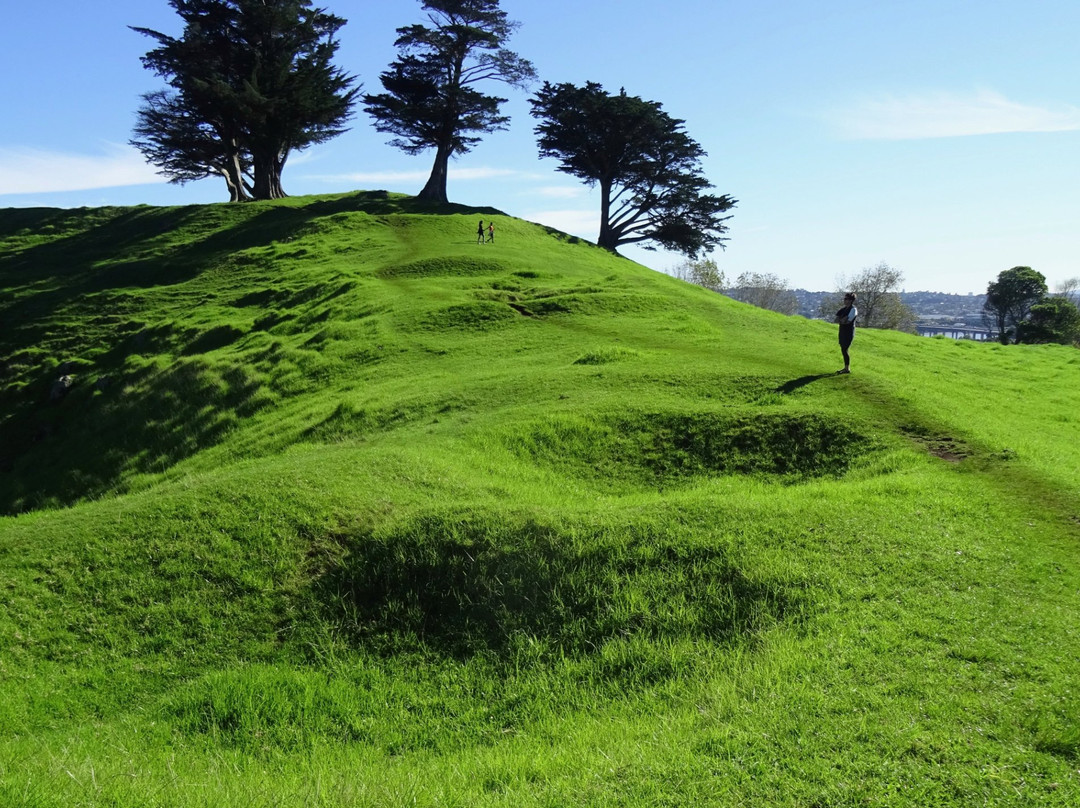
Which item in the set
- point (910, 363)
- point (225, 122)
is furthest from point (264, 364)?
point (225, 122)

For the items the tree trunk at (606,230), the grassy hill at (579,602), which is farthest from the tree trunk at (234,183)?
the grassy hill at (579,602)

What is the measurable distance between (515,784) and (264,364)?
2073 centimetres

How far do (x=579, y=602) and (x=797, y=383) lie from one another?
9.78m

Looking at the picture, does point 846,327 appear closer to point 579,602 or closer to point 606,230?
point 579,602

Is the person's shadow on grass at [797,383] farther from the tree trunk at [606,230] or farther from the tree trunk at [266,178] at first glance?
the tree trunk at [266,178]

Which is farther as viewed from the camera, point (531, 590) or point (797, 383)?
point (797, 383)

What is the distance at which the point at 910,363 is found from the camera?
22.0 metres

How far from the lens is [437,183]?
5288cm

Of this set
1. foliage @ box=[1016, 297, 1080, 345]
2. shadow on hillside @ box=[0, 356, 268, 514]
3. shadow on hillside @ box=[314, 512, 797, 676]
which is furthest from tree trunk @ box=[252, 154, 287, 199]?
foliage @ box=[1016, 297, 1080, 345]

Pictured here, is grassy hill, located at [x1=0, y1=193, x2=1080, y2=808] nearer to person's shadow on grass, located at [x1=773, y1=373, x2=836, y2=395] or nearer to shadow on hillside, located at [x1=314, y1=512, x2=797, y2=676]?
shadow on hillside, located at [x1=314, y1=512, x2=797, y2=676]

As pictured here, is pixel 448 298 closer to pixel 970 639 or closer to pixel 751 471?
pixel 751 471

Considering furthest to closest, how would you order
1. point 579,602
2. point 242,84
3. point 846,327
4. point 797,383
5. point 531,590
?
point 242,84 < point 846,327 < point 797,383 < point 531,590 < point 579,602

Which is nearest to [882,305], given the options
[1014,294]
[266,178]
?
[1014,294]

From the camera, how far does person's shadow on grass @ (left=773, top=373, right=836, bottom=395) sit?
1571cm
